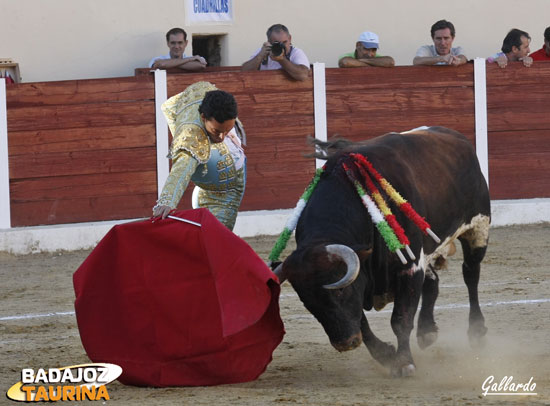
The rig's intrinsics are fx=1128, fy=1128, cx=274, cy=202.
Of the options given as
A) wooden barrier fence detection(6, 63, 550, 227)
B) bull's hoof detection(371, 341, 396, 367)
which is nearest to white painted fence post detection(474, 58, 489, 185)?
wooden barrier fence detection(6, 63, 550, 227)

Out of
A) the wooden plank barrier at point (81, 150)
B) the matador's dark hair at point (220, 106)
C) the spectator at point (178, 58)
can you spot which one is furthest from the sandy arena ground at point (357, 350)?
the spectator at point (178, 58)

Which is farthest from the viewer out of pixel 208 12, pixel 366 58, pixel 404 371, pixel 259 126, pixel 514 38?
pixel 208 12

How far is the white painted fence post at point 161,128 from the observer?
7883 millimetres

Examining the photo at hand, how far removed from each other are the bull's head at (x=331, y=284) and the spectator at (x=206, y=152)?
58cm

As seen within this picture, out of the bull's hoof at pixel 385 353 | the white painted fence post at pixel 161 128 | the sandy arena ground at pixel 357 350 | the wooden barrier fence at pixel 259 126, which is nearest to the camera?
the sandy arena ground at pixel 357 350

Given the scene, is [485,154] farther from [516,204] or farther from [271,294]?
[271,294]

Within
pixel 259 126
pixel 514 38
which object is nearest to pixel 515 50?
pixel 514 38

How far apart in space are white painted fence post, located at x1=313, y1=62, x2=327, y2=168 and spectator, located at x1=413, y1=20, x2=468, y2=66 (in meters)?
0.72

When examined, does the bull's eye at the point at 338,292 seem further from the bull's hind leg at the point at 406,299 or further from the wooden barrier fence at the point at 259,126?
the wooden barrier fence at the point at 259,126

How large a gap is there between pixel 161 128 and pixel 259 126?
717 mm

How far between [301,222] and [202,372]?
662 millimetres

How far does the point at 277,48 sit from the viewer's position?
767 cm

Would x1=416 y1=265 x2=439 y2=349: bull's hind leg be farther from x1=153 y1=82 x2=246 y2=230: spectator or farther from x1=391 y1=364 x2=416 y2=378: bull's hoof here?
x1=153 y1=82 x2=246 y2=230: spectator

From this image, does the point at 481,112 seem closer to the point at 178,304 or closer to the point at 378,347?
the point at 378,347
